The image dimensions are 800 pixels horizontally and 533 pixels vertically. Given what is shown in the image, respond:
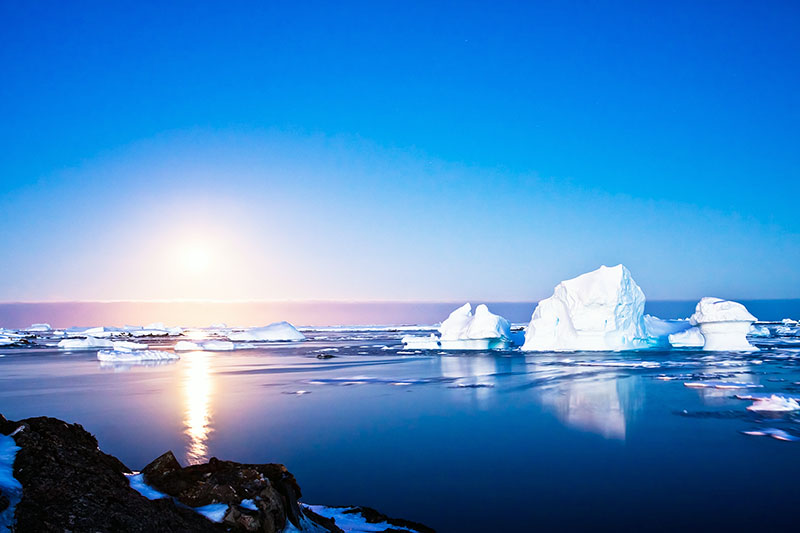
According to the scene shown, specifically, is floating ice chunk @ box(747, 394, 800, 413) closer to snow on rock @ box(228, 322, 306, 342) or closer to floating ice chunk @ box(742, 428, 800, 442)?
floating ice chunk @ box(742, 428, 800, 442)

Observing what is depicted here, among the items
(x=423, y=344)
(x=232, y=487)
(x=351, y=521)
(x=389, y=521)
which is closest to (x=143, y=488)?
(x=232, y=487)

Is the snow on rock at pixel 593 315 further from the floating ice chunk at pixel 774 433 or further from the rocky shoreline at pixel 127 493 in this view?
the rocky shoreline at pixel 127 493

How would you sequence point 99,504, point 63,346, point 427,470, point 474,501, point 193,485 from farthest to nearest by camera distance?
point 63,346
point 427,470
point 474,501
point 193,485
point 99,504

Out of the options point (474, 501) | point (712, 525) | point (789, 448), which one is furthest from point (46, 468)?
point (789, 448)

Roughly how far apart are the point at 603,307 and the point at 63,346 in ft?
121

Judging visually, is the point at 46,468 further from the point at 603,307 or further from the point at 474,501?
the point at 603,307

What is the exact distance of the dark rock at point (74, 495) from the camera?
8.40 feet

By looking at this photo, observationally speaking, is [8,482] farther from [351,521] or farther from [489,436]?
[489,436]

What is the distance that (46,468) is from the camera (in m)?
2.88

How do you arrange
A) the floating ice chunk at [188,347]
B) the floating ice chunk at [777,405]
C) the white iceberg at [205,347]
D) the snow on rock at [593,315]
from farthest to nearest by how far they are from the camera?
the floating ice chunk at [188,347], the white iceberg at [205,347], the snow on rock at [593,315], the floating ice chunk at [777,405]

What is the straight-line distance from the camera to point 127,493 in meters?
3.01

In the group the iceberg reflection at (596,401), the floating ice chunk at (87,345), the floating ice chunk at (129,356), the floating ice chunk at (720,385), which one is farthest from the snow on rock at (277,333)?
the floating ice chunk at (720,385)

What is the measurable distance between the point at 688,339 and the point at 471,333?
1211cm

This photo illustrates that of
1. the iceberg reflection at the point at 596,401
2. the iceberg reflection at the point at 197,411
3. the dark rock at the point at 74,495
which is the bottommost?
the iceberg reflection at the point at 197,411
